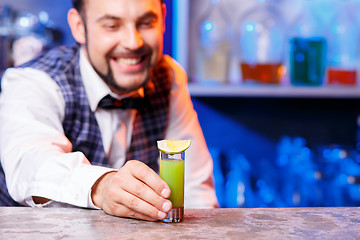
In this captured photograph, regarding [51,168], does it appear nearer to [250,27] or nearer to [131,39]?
[131,39]

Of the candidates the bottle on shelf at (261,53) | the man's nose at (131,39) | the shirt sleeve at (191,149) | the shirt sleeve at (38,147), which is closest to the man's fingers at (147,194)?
the shirt sleeve at (38,147)

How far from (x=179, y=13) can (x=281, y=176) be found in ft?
2.84

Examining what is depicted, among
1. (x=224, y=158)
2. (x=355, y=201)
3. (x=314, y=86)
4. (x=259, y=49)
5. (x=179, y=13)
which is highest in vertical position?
(x=179, y=13)

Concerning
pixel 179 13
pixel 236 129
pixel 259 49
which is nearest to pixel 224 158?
pixel 236 129

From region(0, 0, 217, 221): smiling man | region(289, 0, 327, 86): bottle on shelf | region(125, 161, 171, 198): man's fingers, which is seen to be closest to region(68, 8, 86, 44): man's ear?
region(0, 0, 217, 221): smiling man

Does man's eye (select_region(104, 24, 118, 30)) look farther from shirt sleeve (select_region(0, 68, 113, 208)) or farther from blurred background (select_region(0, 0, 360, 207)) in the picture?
blurred background (select_region(0, 0, 360, 207))

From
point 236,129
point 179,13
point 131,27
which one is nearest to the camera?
point 131,27

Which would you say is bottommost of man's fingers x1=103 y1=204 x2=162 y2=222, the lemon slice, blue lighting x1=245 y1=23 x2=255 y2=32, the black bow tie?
man's fingers x1=103 y1=204 x2=162 y2=222

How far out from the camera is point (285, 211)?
1190mm

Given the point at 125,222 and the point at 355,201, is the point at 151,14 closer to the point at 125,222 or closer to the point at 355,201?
the point at 125,222

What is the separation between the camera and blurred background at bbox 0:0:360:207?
2.28m

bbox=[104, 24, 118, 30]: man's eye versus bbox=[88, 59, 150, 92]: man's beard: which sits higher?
bbox=[104, 24, 118, 30]: man's eye

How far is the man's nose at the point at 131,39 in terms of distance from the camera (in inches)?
61.6

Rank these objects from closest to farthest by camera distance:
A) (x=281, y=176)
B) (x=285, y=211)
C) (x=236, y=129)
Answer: (x=285, y=211)
(x=281, y=176)
(x=236, y=129)
